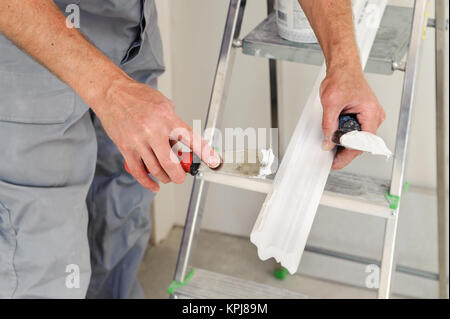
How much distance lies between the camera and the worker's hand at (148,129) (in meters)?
0.77

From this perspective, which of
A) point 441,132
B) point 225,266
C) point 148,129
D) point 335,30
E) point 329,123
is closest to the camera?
point 148,129

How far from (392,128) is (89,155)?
0.90m

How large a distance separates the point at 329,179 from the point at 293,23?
1.10 ft

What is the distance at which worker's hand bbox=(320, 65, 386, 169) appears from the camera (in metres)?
0.88

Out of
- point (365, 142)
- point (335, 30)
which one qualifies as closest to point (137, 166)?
point (365, 142)

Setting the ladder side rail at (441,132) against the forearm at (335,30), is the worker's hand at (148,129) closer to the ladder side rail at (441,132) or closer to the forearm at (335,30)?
the forearm at (335,30)

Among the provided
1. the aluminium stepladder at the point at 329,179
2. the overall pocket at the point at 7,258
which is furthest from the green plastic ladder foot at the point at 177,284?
the overall pocket at the point at 7,258

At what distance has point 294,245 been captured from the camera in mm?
861

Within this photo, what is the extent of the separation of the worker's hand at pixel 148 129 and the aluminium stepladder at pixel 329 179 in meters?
0.29

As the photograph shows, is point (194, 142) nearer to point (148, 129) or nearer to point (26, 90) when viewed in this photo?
point (148, 129)

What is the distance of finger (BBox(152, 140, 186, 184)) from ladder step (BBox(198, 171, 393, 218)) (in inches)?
9.4

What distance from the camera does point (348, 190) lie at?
108 cm

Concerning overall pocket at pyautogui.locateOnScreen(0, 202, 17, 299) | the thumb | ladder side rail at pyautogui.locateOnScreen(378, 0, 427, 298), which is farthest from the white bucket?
overall pocket at pyautogui.locateOnScreen(0, 202, 17, 299)

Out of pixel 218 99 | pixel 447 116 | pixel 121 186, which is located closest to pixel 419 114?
pixel 447 116
